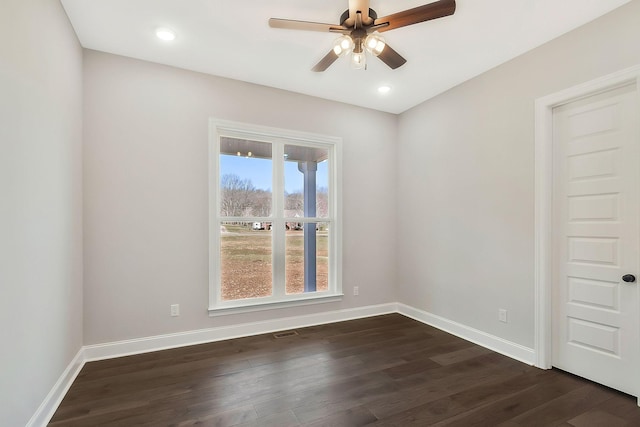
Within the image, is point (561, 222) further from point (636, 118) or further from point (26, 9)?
point (26, 9)

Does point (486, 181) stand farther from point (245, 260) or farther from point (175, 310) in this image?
point (175, 310)

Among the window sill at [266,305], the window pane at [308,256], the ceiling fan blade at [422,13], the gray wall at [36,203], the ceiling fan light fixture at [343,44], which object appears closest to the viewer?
the gray wall at [36,203]

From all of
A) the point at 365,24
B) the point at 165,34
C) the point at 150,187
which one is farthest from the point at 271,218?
the point at 365,24

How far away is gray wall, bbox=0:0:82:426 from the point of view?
5.05 ft

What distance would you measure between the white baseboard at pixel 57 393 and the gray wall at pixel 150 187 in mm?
266

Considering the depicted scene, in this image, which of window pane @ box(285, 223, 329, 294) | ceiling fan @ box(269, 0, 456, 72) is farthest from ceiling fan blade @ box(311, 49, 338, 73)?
window pane @ box(285, 223, 329, 294)

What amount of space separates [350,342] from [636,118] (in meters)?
3.02

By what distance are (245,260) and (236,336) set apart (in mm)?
836

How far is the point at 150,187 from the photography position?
3043mm

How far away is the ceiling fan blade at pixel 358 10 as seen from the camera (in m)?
1.92

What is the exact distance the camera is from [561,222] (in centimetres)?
265

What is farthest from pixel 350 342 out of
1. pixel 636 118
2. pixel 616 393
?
pixel 636 118

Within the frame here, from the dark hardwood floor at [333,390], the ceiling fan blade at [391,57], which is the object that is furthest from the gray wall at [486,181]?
the ceiling fan blade at [391,57]

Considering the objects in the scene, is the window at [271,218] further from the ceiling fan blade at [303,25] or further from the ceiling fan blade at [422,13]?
the ceiling fan blade at [422,13]
